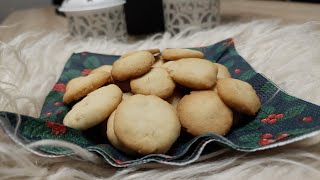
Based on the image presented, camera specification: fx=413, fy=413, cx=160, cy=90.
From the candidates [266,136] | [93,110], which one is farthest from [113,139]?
[266,136]

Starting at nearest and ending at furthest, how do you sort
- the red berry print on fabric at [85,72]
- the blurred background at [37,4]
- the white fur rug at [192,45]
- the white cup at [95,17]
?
1. the white fur rug at [192,45]
2. the red berry print on fabric at [85,72]
3. the white cup at [95,17]
4. the blurred background at [37,4]

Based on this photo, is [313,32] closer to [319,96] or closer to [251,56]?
[251,56]

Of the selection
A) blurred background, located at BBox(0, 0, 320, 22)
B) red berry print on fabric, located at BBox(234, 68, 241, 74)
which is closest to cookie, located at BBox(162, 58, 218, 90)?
red berry print on fabric, located at BBox(234, 68, 241, 74)

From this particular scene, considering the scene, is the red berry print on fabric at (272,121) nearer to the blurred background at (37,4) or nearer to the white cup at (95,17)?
the white cup at (95,17)

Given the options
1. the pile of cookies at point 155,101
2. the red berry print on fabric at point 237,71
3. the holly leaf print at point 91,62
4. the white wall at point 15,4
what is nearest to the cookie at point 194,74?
the pile of cookies at point 155,101

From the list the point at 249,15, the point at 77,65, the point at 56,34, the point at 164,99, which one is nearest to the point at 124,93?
the point at 164,99

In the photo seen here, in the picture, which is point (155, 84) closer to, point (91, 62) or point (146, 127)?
point (146, 127)
